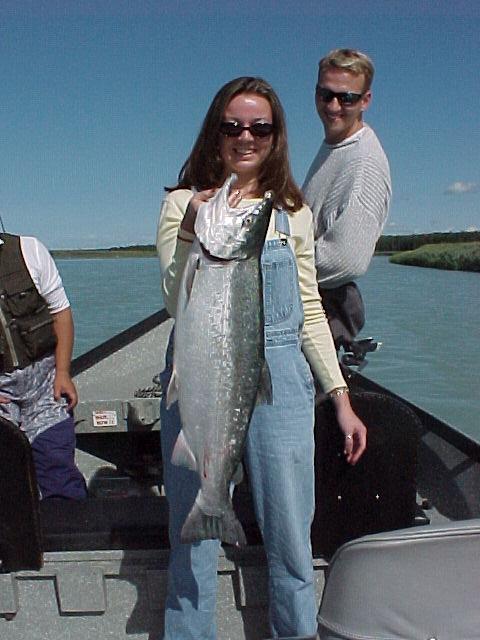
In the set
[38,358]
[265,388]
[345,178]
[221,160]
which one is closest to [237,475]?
[265,388]

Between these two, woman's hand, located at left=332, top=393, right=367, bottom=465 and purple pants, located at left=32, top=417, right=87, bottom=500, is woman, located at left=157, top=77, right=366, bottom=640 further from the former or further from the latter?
purple pants, located at left=32, top=417, right=87, bottom=500

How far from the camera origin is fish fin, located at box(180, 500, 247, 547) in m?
2.08

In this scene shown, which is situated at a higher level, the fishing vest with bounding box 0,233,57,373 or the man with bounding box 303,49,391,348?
the man with bounding box 303,49,391,348

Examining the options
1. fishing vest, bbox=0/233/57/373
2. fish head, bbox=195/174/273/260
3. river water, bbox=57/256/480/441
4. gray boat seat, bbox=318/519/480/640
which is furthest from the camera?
river water, bbox=57/256/480/441

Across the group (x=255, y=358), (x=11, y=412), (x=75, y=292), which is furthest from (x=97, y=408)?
(x=75, y=292)

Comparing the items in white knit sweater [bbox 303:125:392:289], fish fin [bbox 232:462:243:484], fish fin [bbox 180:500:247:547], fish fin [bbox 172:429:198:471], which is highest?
white knit sweater [bbox 303:125:392:289]

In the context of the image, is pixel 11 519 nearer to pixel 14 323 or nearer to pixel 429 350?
pixel 14 323

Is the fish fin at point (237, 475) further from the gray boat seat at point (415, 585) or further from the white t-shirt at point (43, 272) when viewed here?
the white t-shirt at point (43, 272)

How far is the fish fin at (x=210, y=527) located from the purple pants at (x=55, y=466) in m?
1.05

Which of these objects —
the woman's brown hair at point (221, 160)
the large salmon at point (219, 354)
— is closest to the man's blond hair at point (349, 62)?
the woman's brown hair at point (221, 160)

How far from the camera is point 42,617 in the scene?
2572mm

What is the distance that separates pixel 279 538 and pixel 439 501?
1.63m

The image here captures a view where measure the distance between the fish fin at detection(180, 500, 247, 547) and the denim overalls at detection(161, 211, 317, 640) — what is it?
0.39 ft

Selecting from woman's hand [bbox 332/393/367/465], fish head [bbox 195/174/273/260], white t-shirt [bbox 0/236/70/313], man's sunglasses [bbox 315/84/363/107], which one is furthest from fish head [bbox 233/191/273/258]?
white t-shirt [bbox 0/236/70/313]
